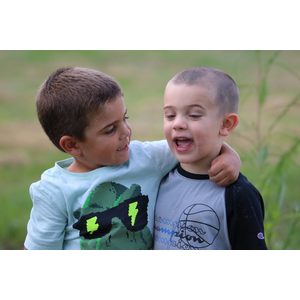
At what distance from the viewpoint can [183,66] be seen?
7320 millimetres

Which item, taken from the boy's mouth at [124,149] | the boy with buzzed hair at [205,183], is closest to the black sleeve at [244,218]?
the boy with buzzed hair at [205,183]

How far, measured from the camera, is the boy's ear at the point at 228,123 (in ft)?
5.88

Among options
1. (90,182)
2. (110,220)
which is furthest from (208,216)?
(90,182)

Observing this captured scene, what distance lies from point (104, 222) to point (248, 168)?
363cm

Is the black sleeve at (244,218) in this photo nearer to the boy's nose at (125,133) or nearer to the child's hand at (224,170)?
the child's hand at (224,170)

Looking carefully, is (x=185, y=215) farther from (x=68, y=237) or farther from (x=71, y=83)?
(x=71, y=83)

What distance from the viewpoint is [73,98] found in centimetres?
184

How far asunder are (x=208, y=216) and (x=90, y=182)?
2.02 ft

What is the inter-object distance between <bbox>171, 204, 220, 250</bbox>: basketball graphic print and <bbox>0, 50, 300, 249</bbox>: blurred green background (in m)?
1.00

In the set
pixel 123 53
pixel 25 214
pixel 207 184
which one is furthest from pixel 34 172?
pixel 123 53

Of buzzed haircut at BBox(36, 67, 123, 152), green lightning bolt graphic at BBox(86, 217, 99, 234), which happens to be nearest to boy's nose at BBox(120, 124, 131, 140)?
buzzed haircut at BBox(36, 67, 123, 152)

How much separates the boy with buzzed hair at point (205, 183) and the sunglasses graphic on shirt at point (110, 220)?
0.16m

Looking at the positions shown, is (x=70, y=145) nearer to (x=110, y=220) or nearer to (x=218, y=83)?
(x=110, y=220)

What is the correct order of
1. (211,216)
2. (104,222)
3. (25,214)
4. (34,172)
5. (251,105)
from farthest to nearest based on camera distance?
(251,105), (34,172), (25,214), (104,222), (211,216)
